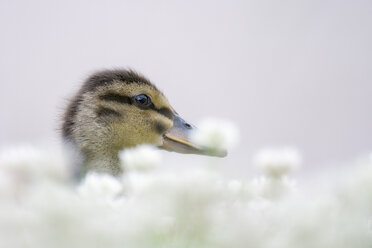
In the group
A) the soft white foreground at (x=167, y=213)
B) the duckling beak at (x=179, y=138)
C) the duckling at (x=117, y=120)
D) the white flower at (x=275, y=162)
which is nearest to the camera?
the soft white foreground at (x=167, y=213)

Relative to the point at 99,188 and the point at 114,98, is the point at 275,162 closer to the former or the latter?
the point at 99,188

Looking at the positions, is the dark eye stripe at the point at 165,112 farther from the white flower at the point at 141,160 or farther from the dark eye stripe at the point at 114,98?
the white flower at the point at 141,160


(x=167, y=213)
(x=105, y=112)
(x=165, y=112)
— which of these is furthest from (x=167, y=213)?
(x=165, y=112)

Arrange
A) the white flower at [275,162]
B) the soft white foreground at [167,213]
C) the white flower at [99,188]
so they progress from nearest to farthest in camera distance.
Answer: the soft white foreground at [167,213]
the white flower at [99,188]
the white flower at [275,162]

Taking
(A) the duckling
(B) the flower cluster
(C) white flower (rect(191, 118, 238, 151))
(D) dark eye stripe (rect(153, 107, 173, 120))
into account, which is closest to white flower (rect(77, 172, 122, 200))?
(B) the flower cluster

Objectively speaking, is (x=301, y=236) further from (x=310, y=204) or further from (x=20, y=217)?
(x=20, y=217)

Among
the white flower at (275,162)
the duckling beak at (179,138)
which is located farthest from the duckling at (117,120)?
the white flower at (275,162)

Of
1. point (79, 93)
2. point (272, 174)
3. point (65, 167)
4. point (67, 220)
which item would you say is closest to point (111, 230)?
point (67, 220)

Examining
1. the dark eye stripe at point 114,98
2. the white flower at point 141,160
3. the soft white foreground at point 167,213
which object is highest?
the dark eye stripe at point 114,98
